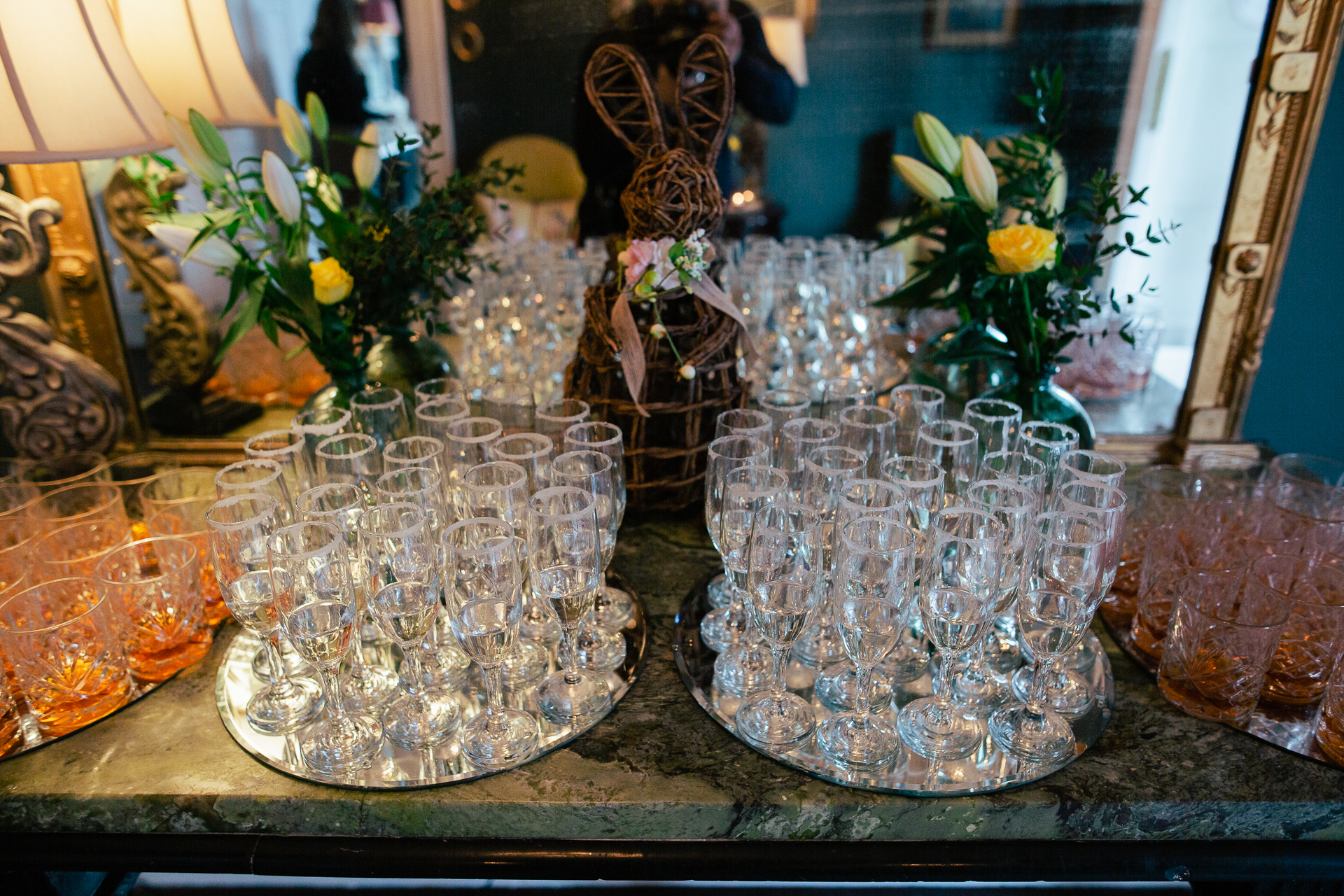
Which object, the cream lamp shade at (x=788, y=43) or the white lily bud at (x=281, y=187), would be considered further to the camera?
the cream lamp shade at (x=788, y=43)

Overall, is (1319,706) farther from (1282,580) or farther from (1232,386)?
(1232,386)

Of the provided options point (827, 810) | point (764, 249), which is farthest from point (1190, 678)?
point (764, 249)

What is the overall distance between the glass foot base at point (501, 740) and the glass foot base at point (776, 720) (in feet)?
0.88

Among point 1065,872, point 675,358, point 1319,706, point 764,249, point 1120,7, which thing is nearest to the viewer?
point 1065,872

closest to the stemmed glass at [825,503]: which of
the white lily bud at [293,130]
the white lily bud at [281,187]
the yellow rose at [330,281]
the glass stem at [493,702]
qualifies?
the glass stem at [493,702]

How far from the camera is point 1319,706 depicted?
3.68 ft

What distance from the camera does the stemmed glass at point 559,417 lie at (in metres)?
1.37

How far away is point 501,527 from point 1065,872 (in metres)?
0.78

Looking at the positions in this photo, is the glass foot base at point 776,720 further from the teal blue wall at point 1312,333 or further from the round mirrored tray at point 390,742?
the teal blue wall at point 1312,333

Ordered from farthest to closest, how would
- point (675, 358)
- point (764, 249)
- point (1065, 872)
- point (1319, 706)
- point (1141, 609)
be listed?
point (764, 249) → point (675, 358) → point (1141, 609) → point (1319, 706) → point (1065, 872)

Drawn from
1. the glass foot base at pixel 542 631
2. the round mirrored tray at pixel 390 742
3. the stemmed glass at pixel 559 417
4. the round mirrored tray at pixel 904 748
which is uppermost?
the stemmed glass at pixel 559 417

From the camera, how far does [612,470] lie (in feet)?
4.13

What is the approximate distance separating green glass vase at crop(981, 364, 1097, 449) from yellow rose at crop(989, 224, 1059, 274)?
0.21m

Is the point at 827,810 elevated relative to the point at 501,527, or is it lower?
lower
